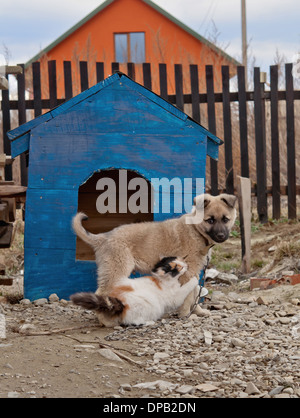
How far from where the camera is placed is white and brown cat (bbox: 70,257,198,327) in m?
4.25

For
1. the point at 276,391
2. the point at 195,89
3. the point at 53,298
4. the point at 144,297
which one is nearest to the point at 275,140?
the point at 195,89

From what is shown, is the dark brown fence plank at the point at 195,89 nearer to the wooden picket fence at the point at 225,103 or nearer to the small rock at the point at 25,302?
the wooden picket fence at the point at 225,103

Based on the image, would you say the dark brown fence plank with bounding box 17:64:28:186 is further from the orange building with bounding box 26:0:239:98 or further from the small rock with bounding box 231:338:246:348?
the orange building with bounding box 26:0:239:98

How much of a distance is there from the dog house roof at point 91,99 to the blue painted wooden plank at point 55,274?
3.33ft

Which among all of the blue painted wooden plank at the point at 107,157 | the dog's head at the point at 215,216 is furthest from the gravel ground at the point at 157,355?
the blue painted wooden plank at the point at 107,157

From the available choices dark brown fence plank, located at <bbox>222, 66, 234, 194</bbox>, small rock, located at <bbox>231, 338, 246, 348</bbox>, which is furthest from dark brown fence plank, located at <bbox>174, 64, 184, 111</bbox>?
small rock, located at <bbox>231, 338, 246, 348</bbox>

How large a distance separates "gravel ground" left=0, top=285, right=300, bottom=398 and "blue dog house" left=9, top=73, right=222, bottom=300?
0.50m

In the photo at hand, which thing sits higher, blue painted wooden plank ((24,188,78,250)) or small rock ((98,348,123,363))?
blue painted wooden plank ((24,188,78,250))

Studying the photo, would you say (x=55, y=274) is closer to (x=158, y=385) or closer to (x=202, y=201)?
(x=202, y=201)

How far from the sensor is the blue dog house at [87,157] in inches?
215

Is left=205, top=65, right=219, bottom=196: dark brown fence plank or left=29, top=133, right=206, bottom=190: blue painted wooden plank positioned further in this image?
left=205, top=65, right=219, bottom=196: dark brown fence plank

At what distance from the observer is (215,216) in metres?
4.88

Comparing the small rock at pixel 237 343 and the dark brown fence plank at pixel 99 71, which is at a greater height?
the dark brown fence plank at pixel 99 71
